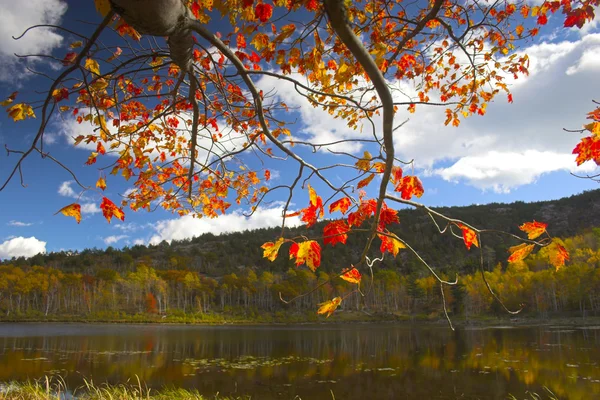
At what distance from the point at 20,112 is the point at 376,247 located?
129 meters

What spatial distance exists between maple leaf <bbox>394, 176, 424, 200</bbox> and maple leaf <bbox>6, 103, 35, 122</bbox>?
107 inches

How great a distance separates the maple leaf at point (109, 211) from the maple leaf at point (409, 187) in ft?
7.29

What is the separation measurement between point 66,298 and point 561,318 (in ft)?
240

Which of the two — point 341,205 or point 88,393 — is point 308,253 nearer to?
point 341,205

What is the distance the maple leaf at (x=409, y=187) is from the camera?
2455 mm

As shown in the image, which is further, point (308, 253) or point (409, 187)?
point (409, 187)

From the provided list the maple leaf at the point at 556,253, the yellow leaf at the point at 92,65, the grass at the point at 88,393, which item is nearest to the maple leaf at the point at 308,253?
the maple leaf at the point at 556,253

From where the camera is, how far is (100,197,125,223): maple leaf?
123 inches

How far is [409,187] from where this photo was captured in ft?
8.13

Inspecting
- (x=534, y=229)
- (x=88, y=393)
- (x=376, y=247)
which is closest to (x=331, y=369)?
(x=88, y=393)

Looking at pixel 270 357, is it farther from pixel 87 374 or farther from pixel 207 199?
pixel 207 199

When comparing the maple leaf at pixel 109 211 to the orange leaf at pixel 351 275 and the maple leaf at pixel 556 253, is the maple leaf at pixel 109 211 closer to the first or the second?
the orange leaf at pixel 351 275

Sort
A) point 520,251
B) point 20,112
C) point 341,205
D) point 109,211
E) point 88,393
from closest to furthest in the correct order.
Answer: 1. point 520,251
2. point 341,205
3. point 20,112
4. point 109,211
5. point 88,393

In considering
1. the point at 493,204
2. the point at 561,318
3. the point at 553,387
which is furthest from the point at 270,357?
the point at 493,204
